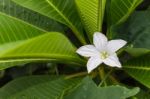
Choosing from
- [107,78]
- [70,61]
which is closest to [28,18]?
[70,61]

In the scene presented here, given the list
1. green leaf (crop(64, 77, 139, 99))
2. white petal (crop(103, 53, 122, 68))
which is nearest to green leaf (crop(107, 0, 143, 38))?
white petal (crop(103, 53, 122, 68))

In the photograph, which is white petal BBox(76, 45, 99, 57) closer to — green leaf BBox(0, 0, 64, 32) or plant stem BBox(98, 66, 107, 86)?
plant stem BBox(98, 66, 107, 86)

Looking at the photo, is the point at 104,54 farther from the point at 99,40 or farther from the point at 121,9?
the point at 121,9

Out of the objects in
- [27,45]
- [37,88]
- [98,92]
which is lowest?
[37,88]

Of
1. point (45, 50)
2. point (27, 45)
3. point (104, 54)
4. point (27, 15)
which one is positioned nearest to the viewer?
point (27, 45)

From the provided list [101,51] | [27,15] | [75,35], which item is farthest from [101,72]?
[27,15]

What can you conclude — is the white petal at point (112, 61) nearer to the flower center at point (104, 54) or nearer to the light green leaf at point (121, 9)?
the flower center at point (104, 54)

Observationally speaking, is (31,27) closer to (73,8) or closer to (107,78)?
(73,8)
